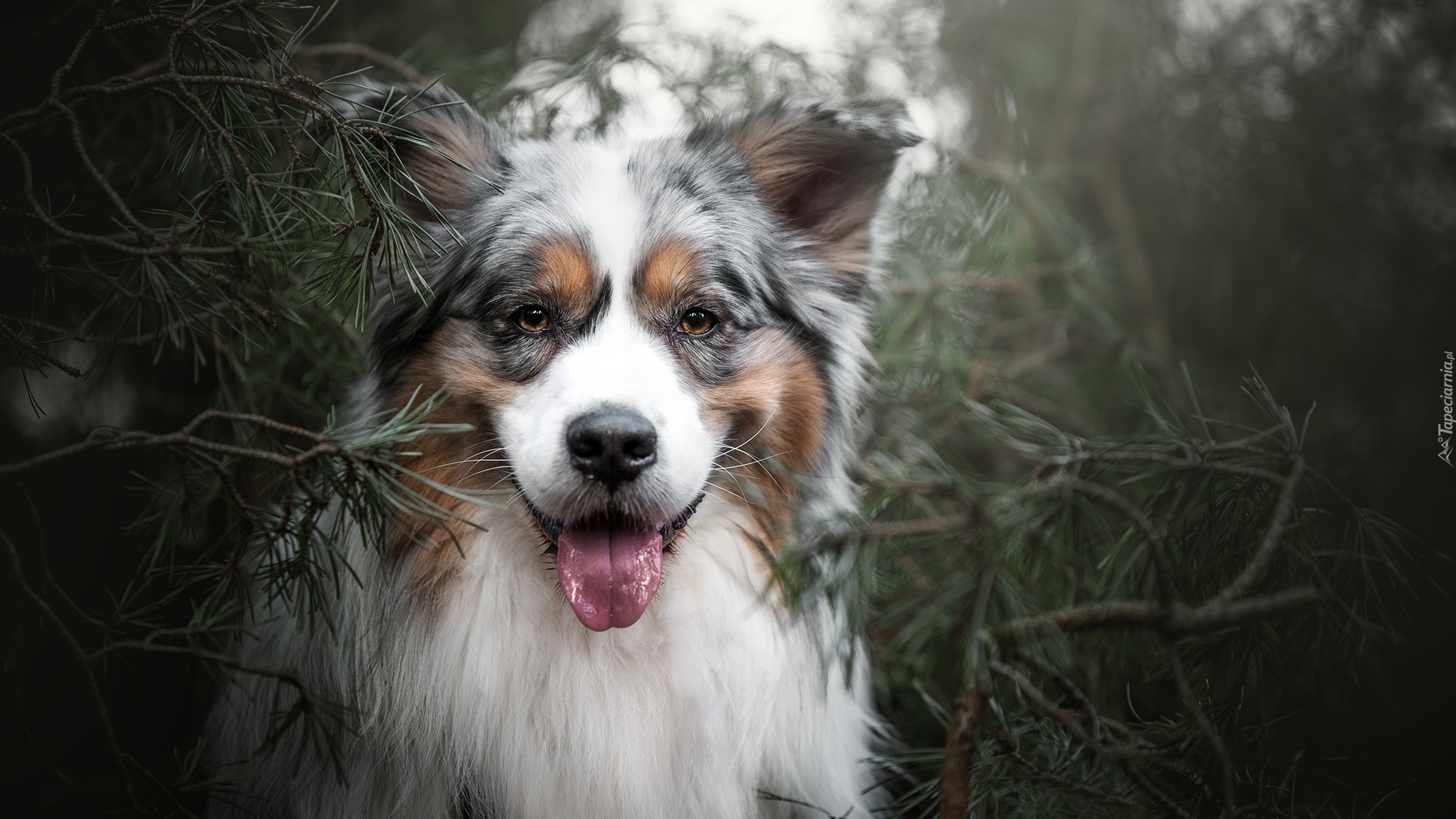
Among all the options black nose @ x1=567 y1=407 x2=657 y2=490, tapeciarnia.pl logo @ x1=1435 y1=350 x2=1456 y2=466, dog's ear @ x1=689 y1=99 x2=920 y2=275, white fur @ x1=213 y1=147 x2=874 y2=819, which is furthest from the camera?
dog's ear @ x1=689 y1=99 x2=920 y2=275

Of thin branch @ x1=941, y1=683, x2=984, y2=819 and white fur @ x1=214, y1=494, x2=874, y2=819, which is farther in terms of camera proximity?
white fur @ x1=214, y1=494, x2=874, y2=819

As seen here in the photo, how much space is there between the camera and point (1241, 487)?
1.81 metres

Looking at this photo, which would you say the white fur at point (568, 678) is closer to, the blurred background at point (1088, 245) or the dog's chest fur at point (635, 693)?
the dog's chest fur at point (635, 693)

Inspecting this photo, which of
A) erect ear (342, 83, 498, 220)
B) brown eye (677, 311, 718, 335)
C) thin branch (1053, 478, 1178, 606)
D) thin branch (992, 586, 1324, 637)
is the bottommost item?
thin branch (992, 586, 1324, 637)

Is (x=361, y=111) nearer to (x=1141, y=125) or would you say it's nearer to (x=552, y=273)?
(x=552, y=273)

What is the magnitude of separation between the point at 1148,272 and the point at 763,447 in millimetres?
3596

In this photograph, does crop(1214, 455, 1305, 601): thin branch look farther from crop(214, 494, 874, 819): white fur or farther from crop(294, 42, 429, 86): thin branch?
crop(294, 42, 429, 86): thin branch

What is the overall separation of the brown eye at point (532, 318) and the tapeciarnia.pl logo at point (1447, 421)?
7.77ft

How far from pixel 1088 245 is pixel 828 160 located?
2.03 meters

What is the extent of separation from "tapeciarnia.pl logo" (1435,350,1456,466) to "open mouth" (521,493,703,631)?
2003 millimetres

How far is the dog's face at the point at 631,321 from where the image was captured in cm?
219

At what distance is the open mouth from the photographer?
2.24 m

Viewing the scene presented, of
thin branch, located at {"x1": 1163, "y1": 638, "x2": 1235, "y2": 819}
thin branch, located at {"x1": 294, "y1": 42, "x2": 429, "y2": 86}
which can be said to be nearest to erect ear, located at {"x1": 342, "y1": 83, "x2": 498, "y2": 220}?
thin branch, located at {"x1": 294, "y1": 42, "x2": 429, "y2": 86}

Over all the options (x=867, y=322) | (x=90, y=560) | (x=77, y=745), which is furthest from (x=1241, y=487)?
(x=90, y=560)
